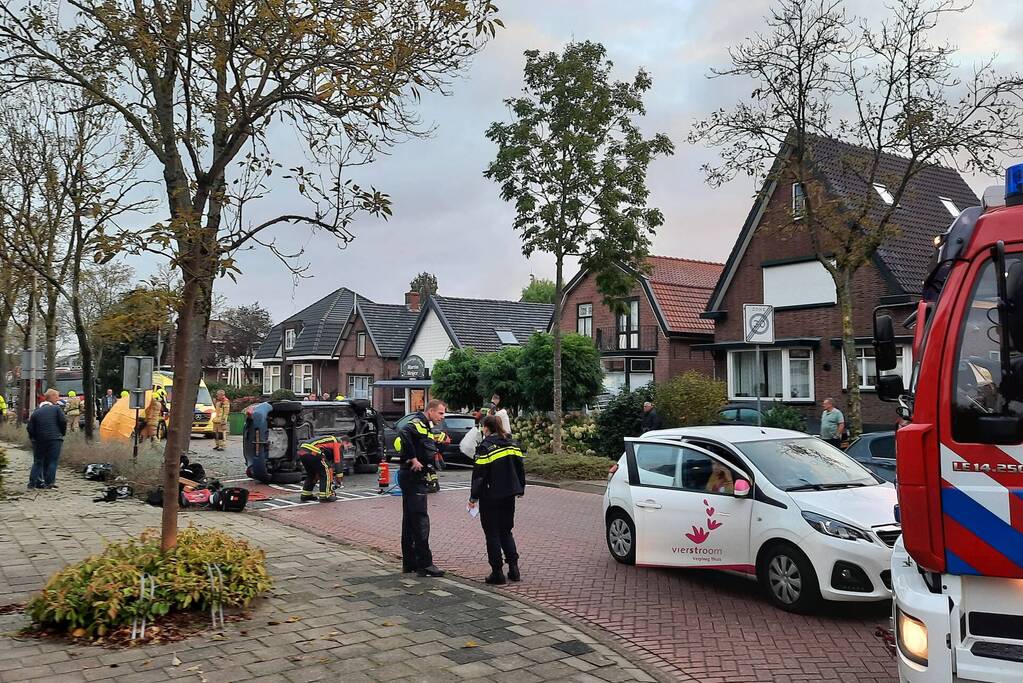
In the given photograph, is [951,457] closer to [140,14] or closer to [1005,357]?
[1005,357]

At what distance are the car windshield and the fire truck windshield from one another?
147 inches

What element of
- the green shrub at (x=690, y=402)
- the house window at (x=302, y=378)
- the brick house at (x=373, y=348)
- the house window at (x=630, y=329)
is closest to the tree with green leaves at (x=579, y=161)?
the green shrub at (x=690, y=402)

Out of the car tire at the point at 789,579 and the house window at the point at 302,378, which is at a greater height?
the house window at the point at 302,378

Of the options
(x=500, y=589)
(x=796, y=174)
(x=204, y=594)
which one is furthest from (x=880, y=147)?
(x=204, y=594)

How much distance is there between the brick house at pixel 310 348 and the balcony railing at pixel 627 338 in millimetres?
17909

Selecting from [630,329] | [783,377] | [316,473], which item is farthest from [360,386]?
[316,473]

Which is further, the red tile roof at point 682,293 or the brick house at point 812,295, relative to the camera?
the red tile roof at point 682,293

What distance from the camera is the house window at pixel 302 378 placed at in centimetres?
5453

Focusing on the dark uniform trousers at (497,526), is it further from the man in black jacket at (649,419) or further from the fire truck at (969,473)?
the man in black jacket at (649,419)

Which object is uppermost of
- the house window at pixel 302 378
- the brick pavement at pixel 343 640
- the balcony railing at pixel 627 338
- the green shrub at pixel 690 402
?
the balcony railing at pixel 627 338

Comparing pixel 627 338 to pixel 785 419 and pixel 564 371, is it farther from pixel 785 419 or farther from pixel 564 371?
pixel 785 419

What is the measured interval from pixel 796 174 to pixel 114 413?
19.8 m

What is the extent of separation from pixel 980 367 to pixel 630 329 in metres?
32.9

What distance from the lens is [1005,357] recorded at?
3.79m
